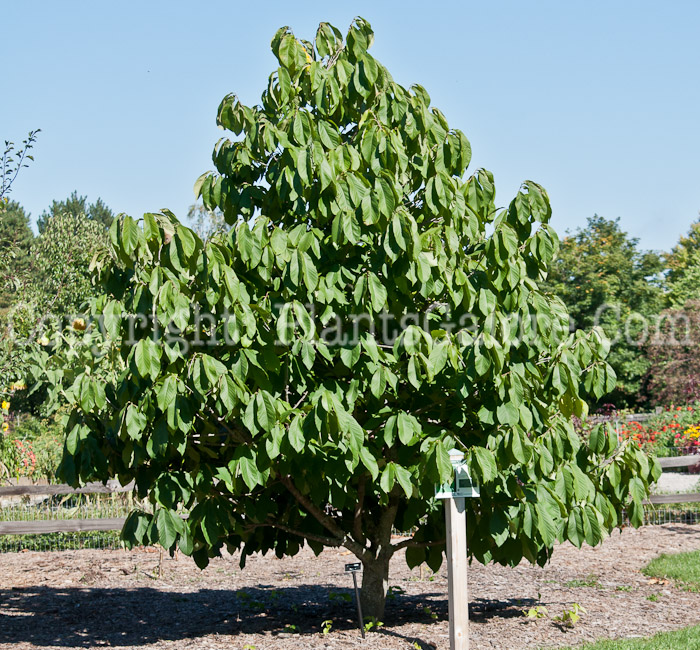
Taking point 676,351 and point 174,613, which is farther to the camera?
point 676,351

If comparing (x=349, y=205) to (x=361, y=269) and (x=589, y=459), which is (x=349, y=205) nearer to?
(x=361, y=269)

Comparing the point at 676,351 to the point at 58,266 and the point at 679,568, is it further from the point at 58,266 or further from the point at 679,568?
the point at 58,266

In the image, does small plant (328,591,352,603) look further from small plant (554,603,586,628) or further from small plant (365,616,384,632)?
small plant (554,603,586,628)

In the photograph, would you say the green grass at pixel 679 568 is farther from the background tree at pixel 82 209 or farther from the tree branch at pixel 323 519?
the background tree at pixel 82 209

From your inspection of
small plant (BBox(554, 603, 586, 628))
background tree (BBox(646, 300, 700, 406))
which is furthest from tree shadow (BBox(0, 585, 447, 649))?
background tree (BBox(646, 300, 700, 406))

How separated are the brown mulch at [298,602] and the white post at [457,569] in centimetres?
65

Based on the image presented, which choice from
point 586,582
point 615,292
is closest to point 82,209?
point 615,292

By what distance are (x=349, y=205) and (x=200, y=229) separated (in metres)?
37.1

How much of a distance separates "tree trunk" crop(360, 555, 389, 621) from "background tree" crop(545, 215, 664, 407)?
22594mm

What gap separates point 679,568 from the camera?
809 centimetres

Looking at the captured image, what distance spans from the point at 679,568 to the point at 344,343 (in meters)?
5.28

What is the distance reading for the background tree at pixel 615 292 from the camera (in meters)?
28.6

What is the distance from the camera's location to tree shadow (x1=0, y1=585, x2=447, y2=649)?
616cm

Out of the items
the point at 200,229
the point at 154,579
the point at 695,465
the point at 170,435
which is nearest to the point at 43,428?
the point at 154,579
